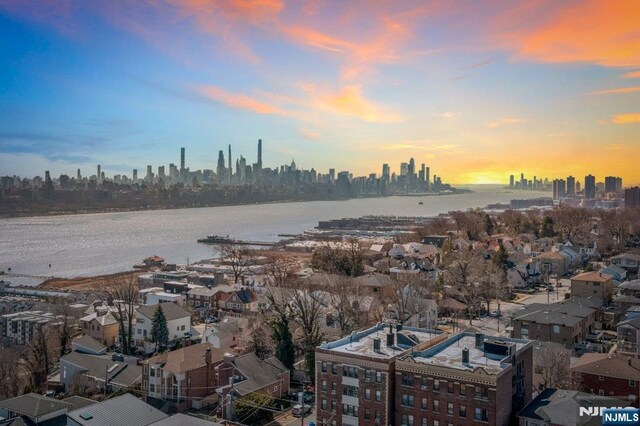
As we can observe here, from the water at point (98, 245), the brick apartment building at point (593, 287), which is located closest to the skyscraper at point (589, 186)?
the water at point (98, 245)

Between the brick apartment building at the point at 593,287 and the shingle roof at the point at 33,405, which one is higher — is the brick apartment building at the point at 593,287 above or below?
above

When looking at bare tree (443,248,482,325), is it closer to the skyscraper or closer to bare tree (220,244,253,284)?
bare tree (220,244,253,284)

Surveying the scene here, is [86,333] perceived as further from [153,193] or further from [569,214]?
[153,193]

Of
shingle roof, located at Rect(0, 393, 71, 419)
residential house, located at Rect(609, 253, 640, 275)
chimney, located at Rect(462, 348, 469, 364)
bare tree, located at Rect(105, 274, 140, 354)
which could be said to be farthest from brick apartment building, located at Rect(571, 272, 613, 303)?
shingle roof, located at Rect(0, 393, 71, 419)

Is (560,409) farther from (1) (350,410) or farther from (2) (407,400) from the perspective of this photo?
(1) (350,410)

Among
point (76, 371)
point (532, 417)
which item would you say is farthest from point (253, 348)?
point (532, 417)

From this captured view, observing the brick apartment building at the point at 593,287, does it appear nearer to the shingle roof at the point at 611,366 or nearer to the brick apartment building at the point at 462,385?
the shingle roof at the point at 611,366
